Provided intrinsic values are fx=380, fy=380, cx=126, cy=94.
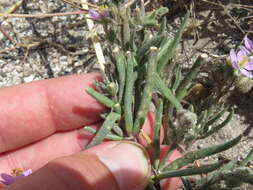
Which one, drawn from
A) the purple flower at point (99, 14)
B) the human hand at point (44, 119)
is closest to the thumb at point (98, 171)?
the human hand at point (44, 119)

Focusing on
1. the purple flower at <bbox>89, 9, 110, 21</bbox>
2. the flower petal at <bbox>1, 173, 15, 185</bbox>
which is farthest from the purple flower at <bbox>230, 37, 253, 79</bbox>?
the flower petal at <bbox>1, 173, 15, 185</bbox>

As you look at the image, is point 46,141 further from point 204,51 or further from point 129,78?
point 204,51

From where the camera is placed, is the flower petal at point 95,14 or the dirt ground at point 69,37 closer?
the flower petal at point 95,14

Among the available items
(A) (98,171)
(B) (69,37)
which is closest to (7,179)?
(A) (98,171)

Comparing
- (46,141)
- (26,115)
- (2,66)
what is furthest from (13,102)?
(2,66)

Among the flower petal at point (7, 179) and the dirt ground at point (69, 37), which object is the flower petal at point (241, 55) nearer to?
the dirt ground at point (69, 37)

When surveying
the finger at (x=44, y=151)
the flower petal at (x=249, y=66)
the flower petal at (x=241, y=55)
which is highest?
the flower petal at (x=241, y=55)
